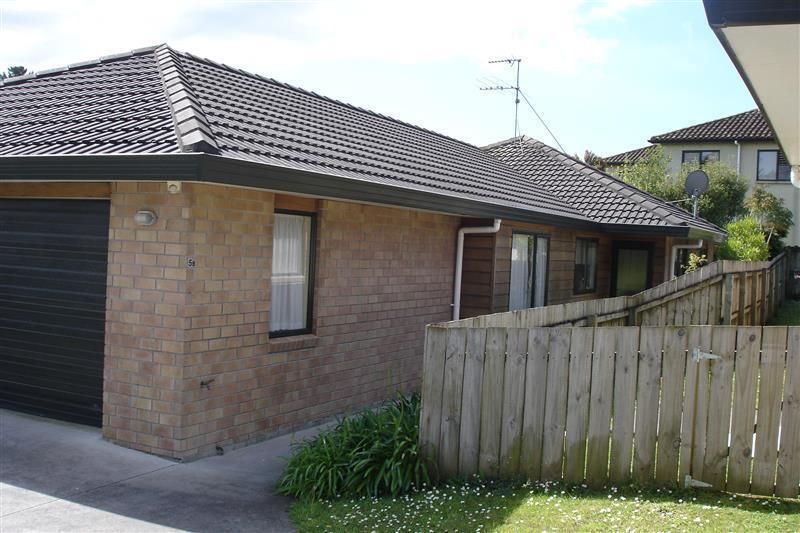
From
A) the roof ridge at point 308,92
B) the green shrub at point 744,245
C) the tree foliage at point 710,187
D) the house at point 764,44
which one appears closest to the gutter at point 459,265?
the roof ridge at point 308,92

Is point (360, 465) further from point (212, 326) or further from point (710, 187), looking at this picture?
point (710, 187)

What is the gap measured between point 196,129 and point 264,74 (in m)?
6.46

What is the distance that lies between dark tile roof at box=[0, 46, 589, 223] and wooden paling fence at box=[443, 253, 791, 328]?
2441 mm

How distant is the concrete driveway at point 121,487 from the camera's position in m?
5.82

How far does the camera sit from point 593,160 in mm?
45781

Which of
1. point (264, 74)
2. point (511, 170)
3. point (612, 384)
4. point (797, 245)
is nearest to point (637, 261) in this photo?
point (511, 170)

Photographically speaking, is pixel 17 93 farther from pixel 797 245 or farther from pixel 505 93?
pixel 797 245

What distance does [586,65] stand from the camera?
2166 cm

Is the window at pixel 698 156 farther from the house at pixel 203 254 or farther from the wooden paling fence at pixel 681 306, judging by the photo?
the house at pixel 203 254

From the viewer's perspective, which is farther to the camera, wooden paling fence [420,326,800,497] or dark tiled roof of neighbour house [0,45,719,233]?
dark tiled roof of neighbour house [0,45,719,233]

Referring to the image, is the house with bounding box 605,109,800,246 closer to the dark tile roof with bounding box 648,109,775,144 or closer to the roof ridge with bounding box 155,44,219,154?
the dark tile roof with bounding box 648,109,775,144

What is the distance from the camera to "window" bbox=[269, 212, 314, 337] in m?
8.84

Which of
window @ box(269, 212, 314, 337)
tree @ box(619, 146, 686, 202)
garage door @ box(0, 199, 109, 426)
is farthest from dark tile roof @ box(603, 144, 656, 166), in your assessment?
garage door @ box(0, 199, 109, 426)

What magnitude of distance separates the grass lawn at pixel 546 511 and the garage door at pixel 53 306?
10.9ft
